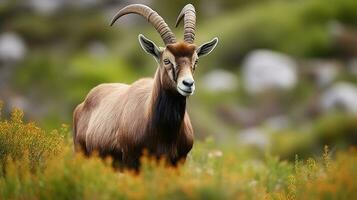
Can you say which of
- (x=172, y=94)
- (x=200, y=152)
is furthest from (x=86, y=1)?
(x=172, y=94)

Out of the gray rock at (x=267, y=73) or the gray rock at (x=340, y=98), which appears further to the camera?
the gray rock at (x=267, y=73)

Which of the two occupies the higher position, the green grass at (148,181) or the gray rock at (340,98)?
the gray rock at (340,98)

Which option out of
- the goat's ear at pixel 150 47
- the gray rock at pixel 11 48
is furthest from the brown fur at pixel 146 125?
the gray rock at pixel 11 48

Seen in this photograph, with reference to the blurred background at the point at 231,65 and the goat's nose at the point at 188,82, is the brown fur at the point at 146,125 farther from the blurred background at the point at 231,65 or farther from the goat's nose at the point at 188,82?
the blurred background at the point at 231,65

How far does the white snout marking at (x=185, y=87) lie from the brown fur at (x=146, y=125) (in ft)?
1.34

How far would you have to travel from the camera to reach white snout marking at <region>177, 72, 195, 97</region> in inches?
433

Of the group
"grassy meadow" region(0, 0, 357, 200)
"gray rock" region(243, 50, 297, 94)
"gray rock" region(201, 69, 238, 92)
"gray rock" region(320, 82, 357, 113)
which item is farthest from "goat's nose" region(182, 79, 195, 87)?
"gray rock" region(201, 69, 238, 92)

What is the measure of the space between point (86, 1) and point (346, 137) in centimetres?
2300

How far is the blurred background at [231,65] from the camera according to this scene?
1385 inches

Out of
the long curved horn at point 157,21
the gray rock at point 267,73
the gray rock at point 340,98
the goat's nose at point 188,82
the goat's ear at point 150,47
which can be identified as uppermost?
the gray rock at point 267,73

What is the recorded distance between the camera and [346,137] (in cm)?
3136

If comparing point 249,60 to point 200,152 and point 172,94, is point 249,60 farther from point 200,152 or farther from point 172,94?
point 172,94

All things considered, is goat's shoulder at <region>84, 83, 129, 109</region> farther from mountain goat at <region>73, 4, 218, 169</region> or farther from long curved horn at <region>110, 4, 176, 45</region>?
long curved horn at <region>110, 4, 176, 45</region>

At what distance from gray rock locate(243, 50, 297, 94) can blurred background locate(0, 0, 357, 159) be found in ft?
0.15
